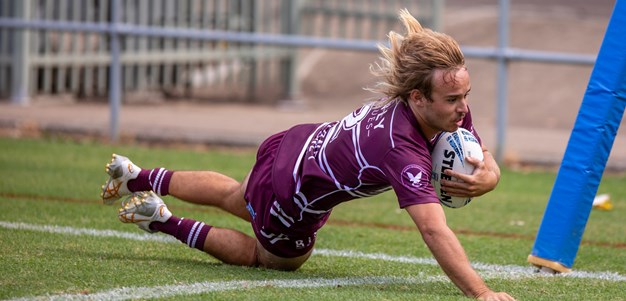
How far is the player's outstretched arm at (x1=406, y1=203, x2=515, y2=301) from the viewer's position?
453cm

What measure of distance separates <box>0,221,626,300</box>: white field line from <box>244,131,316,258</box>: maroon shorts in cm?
22

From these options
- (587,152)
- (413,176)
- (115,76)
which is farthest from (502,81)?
(413,176)

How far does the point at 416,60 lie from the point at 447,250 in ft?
2.80

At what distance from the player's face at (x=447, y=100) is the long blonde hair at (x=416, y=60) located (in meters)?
0.03

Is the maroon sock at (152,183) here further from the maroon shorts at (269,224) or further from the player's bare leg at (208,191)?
the maroon shorts at (269,224)

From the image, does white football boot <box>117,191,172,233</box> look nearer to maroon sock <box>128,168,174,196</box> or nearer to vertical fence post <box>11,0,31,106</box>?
maroon sock <box>128,168,174,196</box>

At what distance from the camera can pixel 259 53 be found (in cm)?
1535

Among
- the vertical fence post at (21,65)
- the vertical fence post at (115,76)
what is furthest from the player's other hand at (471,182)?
the vertical fence post at (21,65)

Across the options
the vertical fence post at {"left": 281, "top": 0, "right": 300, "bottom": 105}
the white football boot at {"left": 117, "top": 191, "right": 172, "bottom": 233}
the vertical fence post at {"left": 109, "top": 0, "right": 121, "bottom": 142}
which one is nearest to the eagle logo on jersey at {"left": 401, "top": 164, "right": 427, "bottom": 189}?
the white football boot at {"left": 117, "top": 191, "right": 172, "bottom": 233}

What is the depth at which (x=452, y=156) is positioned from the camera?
481 cm

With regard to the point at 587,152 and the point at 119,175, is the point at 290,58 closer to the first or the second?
the point at 119,175

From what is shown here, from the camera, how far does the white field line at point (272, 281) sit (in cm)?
461

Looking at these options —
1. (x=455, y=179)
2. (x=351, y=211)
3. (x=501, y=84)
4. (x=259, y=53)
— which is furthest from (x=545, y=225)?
(x=259, y=53)

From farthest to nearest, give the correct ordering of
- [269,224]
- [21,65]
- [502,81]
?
1. [21,65]
2. [502,81]
3. [269,224]
